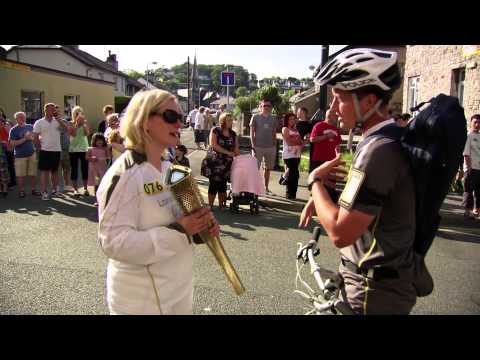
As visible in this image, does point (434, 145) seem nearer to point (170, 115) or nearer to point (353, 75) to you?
point (353, 75)

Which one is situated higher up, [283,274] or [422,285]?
[422,285]

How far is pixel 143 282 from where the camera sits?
2.24 metres

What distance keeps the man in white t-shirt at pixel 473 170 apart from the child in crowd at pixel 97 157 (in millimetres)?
A: 7288

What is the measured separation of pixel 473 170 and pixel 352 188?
7.54 meters

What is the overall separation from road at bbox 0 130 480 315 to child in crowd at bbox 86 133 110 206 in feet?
3.28

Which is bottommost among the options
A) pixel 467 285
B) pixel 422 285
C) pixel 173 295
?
pixel 467 285

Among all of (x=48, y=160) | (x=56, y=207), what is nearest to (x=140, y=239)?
(x=56, y=207)

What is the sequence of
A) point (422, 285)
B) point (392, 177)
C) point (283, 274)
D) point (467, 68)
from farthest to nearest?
point (467, 68)
point (283, 274)
point (422, 285)
point (392, 177)

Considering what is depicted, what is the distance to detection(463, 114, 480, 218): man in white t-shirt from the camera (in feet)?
27.2

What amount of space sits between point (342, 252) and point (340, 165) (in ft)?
1.44

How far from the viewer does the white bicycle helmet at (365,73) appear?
79.2 inches

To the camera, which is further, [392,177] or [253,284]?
[253,284]

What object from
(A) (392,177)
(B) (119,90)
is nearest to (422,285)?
(A) (392,177)
